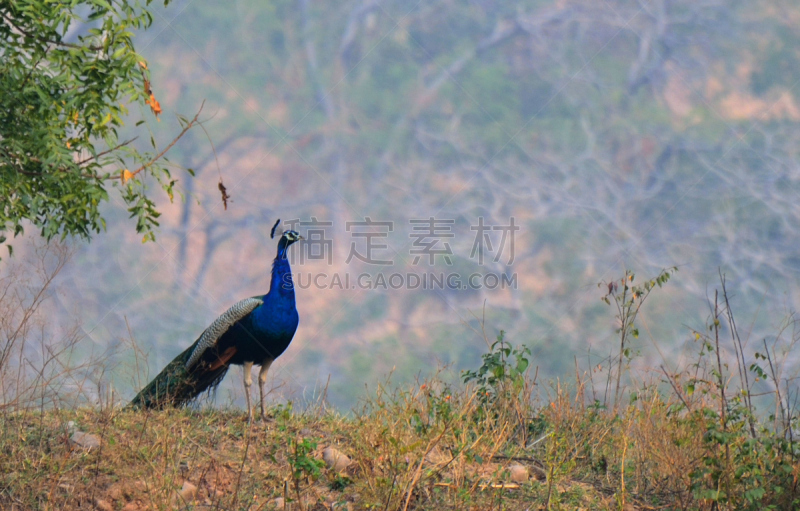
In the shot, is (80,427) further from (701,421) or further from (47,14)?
(701,421)

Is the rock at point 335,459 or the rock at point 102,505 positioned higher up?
the rock at point 335,459

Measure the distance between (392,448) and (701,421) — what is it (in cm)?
193

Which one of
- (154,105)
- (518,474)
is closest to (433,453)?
(518,474)

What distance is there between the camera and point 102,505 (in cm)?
560

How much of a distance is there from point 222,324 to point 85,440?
1.74m

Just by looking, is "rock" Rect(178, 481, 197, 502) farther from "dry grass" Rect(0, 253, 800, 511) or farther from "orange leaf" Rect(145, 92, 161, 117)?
"orange leaf" Rect(145, 92, 161, 117)

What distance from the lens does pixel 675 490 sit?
5691 millimetres

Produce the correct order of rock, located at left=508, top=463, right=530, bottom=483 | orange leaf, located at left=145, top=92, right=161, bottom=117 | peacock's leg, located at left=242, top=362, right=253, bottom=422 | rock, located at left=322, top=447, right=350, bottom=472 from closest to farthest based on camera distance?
1. orange leaf, located at left=145, top=92, right=161, bottom=117
2. rock, located at left=508, top=463, right=530, bottom=483
3. rock, located at left=322, top=447, right=350, bottom=472
4. peacock's leg, located at left=242, top=362, right=253, bottom=422

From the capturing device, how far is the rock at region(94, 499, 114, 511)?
5.59 m

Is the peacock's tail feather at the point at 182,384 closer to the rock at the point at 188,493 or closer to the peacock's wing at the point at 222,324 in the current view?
the peacock's wing at the point at 222,324

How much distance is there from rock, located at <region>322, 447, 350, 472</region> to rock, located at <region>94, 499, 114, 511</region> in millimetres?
1508

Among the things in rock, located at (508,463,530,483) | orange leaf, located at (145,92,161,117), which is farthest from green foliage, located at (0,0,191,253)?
rock, located at (508,463,530,483)

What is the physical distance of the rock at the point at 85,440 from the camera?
20.7ft

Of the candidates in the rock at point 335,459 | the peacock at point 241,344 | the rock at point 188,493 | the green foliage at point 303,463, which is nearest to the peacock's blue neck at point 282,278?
the peacock at point 241,344
